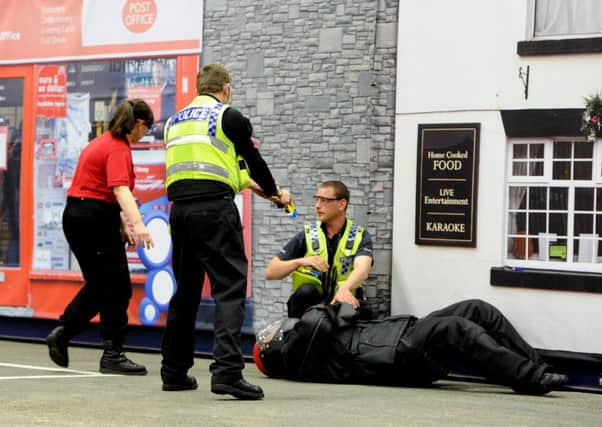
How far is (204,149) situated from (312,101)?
459cm

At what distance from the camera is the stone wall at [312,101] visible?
11.9 metres

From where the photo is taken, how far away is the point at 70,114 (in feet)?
45.0

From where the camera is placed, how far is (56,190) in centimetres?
1385

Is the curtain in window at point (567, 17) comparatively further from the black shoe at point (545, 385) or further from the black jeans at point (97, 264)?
the black jeans at point (97, 264)

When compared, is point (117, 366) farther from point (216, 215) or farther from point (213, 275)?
point (216, 215)

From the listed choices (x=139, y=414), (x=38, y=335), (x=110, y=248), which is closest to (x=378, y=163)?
(x=110, y=248)

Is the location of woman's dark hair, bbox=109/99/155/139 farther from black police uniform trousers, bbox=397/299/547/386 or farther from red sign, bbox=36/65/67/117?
red sign, bbox=36/65/67/117

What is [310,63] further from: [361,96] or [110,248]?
[110,248]

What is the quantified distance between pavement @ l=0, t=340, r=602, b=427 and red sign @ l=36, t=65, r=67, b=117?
4.30 meters

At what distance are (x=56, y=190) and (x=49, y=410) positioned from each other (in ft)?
23.9

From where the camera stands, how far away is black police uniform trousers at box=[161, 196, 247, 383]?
25.0 feet

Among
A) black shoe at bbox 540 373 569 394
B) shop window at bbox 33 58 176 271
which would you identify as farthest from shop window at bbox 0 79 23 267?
black shoe at bbox 540 373 569 394

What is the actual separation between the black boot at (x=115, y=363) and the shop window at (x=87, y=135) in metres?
3.88

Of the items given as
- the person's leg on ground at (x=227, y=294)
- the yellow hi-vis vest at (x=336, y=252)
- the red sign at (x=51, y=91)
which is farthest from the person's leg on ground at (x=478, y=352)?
the red sign at (x=51, y=91)
